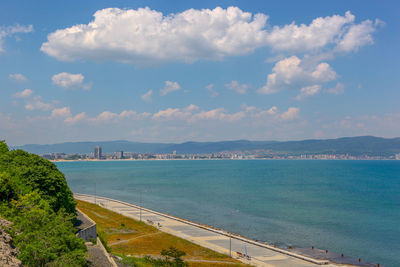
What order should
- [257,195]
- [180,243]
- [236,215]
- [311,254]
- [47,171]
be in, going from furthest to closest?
[257,195] → [236,215] → [180,243] → [311,254] → [47,171]

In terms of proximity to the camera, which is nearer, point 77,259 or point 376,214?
point 77,259

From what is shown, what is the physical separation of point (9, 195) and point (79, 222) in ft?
48.3

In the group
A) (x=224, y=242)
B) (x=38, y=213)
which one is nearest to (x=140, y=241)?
(x=224, y=242)

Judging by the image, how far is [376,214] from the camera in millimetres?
104875

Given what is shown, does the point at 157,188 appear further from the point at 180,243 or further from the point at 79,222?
the point at 79,222

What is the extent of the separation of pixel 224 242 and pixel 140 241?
55.3 feet

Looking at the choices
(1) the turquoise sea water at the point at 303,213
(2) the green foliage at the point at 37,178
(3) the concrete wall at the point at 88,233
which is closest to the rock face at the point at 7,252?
(3) the concrete wall at the point at 88,233

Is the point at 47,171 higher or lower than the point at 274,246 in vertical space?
higher

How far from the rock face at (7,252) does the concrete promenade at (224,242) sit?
38.1 metres

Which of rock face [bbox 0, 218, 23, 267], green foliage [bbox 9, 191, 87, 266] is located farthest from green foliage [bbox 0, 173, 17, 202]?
rock face [bbox 0, 218, 23, 267]

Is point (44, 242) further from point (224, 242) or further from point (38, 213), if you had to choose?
point (224, 242)

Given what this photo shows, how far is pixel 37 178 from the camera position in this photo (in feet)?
161

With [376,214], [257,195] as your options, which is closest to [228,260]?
[376,214]

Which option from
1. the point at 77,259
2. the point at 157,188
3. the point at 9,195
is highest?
the point at 9,195
